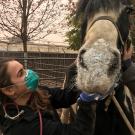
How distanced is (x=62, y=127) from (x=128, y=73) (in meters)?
0.59

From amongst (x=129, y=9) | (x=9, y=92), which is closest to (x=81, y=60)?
(x=9, y=92)

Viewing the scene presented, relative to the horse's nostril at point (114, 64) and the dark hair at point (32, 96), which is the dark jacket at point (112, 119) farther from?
the horse's nostril at point (114, 64)

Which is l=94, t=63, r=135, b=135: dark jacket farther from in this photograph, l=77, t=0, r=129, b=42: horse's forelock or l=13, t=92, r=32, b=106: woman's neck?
l=13, t=92, r=32, b=106: woman's neck

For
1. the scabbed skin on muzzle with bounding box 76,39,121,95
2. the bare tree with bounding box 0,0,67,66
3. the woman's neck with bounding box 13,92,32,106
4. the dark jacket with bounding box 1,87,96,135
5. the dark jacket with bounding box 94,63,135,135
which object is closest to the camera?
the scabbed skin on muzzle with bounding box 76,39,121,95

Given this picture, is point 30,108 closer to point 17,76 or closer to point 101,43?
point 17,76

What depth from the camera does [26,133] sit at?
6.81 feet

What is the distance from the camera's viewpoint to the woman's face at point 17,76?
2.24 m

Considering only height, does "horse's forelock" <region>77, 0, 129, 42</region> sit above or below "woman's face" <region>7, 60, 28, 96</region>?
above

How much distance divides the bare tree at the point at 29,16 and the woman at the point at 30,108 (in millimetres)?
9909

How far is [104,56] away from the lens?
190 centimetres

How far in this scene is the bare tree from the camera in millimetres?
12422

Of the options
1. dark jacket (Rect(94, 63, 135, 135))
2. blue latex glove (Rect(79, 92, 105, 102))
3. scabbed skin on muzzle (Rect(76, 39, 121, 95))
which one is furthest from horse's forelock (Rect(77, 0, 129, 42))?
blue latex glove (Rect(79, 92, 105, 102))

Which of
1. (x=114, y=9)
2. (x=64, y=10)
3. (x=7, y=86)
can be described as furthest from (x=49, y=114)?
(x=64, y=10)

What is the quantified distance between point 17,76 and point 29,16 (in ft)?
36.2
